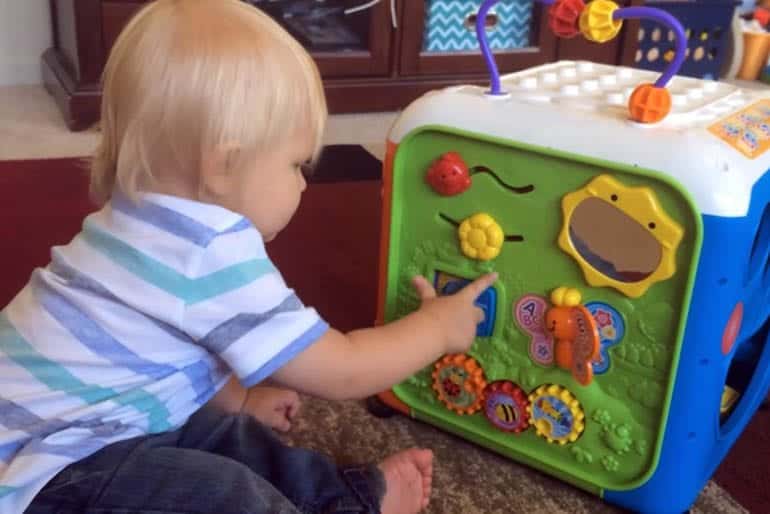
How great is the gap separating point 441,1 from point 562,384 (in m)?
1.34

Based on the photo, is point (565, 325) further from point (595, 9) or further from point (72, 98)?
point (72, 98)

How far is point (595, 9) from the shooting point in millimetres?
735

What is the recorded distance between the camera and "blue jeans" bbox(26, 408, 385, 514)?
0.61 metres

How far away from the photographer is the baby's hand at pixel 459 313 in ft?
2.51

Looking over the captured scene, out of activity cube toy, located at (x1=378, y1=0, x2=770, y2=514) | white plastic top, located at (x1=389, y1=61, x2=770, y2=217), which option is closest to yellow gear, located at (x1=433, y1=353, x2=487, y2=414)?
activity cube toy, located at (x1=378, y1=0, x2=770, y2=514)

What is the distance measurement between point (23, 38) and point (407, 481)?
5.52 feet

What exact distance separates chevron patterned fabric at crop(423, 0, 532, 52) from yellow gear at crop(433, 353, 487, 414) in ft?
4.13

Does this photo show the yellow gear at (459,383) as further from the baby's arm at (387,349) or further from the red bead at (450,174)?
the red bead at (450,174)

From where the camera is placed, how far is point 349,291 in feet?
3.85

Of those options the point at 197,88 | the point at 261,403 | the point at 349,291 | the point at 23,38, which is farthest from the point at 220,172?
the point at 23,38

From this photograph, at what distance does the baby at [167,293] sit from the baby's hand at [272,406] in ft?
0.60

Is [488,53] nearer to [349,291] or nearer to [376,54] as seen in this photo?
[349,291]

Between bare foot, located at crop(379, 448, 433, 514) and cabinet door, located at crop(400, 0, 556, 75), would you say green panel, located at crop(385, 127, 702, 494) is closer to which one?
bare foot, located at crop(379, 448, 433, 514)

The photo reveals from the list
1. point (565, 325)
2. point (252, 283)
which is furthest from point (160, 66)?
point (565, 325)
